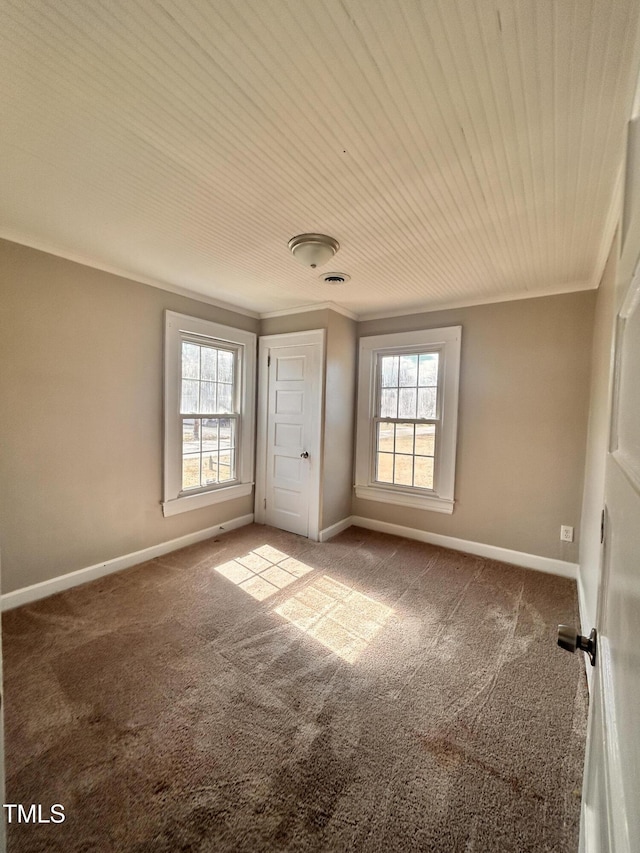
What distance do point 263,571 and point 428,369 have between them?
2.48 metres

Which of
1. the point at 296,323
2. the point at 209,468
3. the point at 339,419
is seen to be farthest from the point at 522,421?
the point at 209,468

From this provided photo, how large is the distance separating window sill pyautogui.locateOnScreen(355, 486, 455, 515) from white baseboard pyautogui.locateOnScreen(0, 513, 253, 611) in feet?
5.10

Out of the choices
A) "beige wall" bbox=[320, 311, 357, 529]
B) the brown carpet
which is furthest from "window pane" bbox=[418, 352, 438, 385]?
the brown carpet

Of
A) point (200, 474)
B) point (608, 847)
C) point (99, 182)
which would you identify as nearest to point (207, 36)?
point (99, 182)

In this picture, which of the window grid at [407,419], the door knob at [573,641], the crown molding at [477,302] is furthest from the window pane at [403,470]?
the door knob at [573,641]

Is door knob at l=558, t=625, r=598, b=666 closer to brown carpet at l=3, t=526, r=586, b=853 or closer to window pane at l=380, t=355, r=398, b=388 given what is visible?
brown carpet at l=3, t=526, r=586, b=853

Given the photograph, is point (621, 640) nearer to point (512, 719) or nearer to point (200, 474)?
point (512, 719)

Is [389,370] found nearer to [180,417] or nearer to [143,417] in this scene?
[180,417]

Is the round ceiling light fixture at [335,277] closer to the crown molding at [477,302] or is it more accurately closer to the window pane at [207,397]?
the crown molding at [477,302]

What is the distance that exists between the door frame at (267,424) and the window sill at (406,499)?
665mm

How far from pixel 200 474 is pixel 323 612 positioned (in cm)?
186

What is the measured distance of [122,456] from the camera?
2.92 meters

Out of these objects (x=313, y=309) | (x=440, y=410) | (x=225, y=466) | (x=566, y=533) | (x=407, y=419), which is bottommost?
(x=566, y=533)

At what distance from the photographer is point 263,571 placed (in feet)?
9.75
